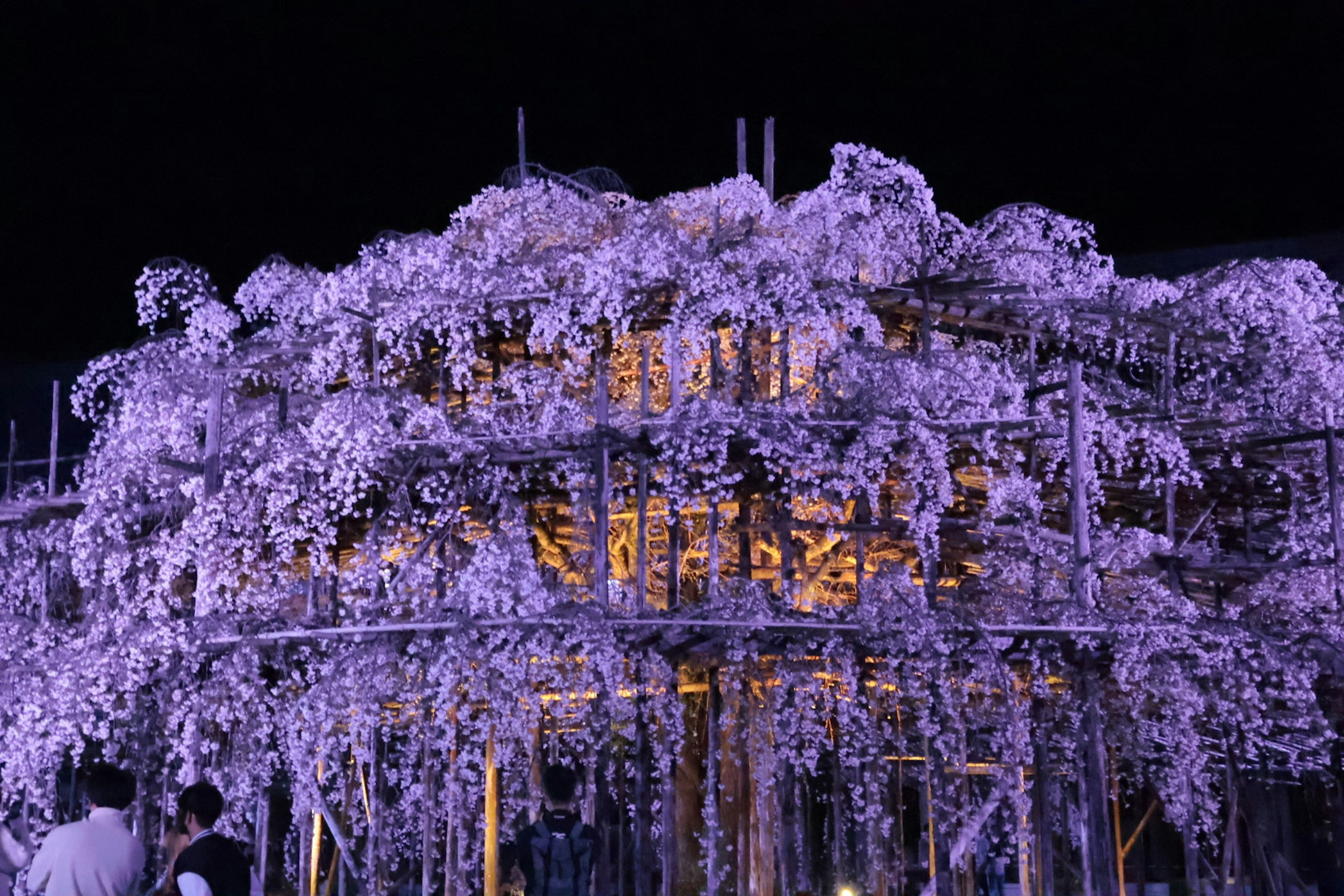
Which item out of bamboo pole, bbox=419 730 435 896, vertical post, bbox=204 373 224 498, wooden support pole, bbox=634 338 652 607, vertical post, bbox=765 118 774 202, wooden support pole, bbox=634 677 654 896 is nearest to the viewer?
wooden support pole, bbox=634 677 654 896

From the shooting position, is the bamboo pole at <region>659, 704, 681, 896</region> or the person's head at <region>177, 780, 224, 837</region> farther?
the bamboo pole at <region>659, 704, 681, 896</region>

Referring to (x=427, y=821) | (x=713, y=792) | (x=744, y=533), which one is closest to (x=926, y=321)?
(x=744, y=533)

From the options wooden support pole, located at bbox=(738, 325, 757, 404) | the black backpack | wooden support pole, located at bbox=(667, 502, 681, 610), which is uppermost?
wooden support pole, located at bbox=(738, 325, 757, 404)

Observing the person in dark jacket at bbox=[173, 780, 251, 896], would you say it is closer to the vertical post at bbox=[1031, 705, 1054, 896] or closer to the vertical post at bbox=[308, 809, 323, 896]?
the vertical post at bbox=[308, 809, 323, 896]

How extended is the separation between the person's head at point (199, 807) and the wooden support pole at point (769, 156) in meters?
17.3

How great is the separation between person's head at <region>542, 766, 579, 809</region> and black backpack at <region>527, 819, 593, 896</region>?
0.46 ft

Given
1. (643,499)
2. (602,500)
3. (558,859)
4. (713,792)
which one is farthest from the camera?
(643,499)

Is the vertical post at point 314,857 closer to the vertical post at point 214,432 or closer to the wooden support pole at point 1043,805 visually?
the vertical post at point 214,432

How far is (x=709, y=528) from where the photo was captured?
18.6 m

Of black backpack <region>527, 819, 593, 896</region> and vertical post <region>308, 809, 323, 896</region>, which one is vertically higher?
black backpack <region>527, 819, 593, 896</region>

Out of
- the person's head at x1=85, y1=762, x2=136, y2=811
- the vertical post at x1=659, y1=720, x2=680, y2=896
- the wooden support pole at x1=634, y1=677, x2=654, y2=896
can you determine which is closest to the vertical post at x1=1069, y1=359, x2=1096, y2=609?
the vertical post at x1=659, y1=720, x2=680, y2=896

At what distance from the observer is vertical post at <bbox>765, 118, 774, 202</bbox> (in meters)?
23.2

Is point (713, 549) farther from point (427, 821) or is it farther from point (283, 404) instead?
point (283, 404)

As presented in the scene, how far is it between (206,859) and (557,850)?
5.83 ft
